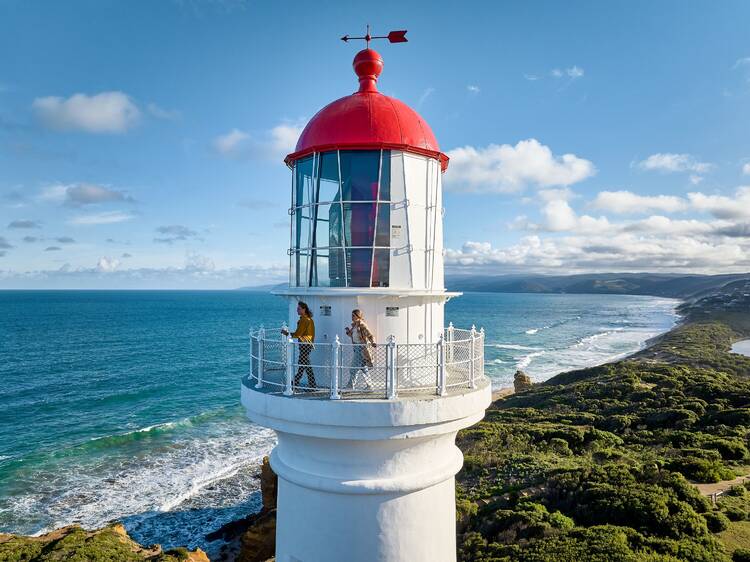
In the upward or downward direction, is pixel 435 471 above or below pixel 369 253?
below

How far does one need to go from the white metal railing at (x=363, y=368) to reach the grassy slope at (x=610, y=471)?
206 inches

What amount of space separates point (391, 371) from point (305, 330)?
1268 millimetres

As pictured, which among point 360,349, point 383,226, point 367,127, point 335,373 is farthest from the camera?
point 383,226

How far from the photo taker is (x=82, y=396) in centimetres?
3653

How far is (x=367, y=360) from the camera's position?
618 centimetres

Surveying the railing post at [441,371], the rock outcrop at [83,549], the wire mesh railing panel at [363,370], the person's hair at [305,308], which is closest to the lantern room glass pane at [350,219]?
the person's hair at [305,308]

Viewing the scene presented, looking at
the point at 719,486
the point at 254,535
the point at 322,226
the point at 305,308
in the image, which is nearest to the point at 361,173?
the point at 322,226

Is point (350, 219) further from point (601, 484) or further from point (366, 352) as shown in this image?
point (601, 484)

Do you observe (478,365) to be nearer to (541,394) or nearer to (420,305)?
(420,305)

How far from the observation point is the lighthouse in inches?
233

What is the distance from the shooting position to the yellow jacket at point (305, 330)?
6.48 metres

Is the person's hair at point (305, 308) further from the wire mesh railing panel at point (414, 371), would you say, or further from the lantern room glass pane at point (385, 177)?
the lantern room glass pane at point (385, 177)

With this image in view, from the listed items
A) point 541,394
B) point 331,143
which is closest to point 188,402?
point 541,394

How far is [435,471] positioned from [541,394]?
78.5ft
